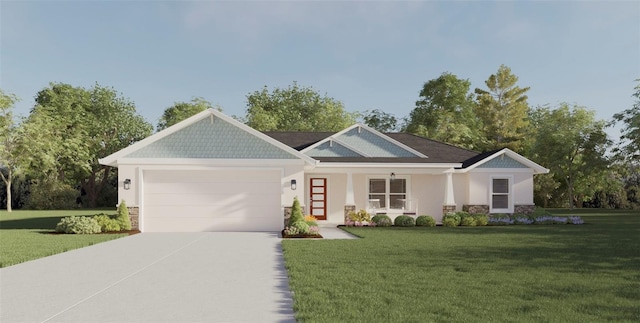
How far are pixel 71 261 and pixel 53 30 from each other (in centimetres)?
2127

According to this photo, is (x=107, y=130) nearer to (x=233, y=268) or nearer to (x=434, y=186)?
(x=434, y=186)

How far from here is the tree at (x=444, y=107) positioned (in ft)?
163

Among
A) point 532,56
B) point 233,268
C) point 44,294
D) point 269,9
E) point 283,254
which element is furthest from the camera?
point 532,56

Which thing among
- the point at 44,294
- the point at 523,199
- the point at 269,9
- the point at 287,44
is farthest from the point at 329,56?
the point at 44,294

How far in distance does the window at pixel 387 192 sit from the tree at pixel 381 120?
3327 cm

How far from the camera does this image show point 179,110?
5397cm

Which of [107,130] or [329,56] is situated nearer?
[329,56]

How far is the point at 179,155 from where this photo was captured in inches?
727

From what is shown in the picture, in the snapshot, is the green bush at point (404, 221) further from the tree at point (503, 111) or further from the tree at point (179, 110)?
the tree at point (179, 110)

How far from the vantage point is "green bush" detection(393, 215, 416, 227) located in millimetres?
20766

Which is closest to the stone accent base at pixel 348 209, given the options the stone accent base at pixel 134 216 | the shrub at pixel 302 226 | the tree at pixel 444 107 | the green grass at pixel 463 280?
the shrub at pixel 302 226

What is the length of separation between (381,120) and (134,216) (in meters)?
41.6

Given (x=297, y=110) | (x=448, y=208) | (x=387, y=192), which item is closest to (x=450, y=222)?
(x=448, y=208)

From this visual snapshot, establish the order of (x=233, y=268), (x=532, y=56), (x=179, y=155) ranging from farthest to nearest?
(x=532, y=56), (x=179, y=155), (x=233, y=268)
